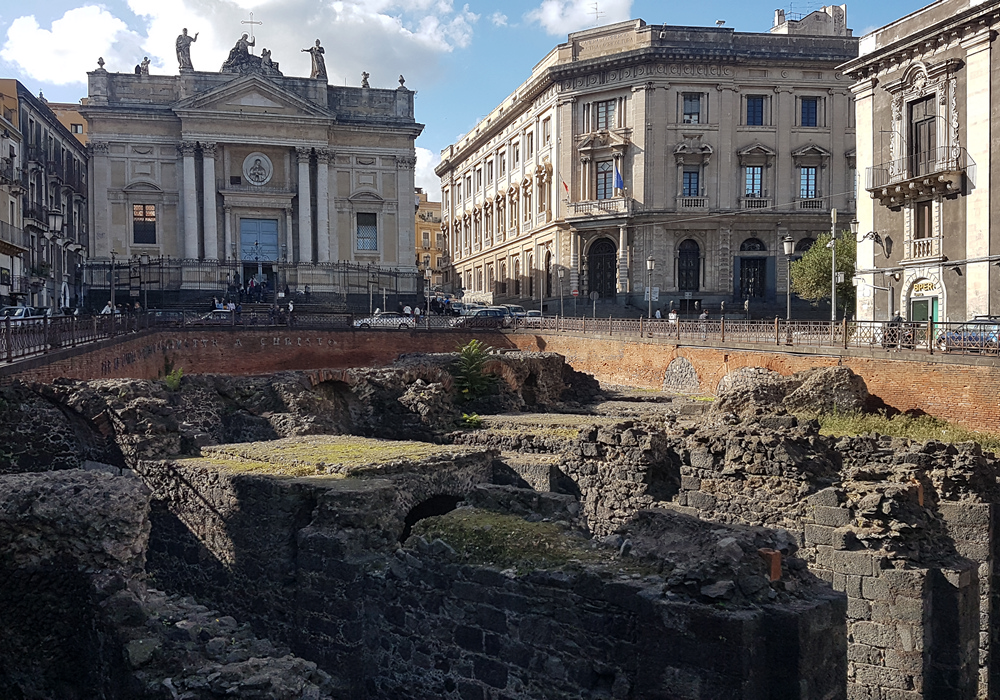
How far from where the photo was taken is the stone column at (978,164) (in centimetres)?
2494

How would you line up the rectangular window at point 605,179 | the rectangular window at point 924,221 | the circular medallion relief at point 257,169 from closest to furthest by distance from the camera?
the rectangular window at point 924,221
the circular medallion relief at point 257,169
the rectangular window at point 605,179

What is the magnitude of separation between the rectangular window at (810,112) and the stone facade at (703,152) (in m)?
0.05

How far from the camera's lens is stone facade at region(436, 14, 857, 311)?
47.3 meters

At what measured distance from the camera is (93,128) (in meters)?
47.8

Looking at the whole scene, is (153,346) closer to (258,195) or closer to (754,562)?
(258,195)

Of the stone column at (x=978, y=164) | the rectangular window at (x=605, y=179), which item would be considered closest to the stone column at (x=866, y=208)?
the stone column at (x=978, y=164)

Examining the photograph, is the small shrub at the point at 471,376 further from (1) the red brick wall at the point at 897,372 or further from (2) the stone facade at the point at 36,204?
(2) the stone facade at the point at 36,204

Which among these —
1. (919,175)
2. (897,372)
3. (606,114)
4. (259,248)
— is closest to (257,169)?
(259,248)

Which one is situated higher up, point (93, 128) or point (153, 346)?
point (93, 128)

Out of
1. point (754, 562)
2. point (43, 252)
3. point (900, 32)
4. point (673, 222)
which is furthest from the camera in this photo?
point (673, 222)

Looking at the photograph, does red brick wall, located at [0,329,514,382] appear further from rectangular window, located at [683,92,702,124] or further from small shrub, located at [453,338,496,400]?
rectangular window, located at [683,92,702,124]

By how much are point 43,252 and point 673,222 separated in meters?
32.2

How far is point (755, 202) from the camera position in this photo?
4797 cm

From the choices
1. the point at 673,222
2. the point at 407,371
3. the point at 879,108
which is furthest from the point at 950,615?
the point at 673,222
